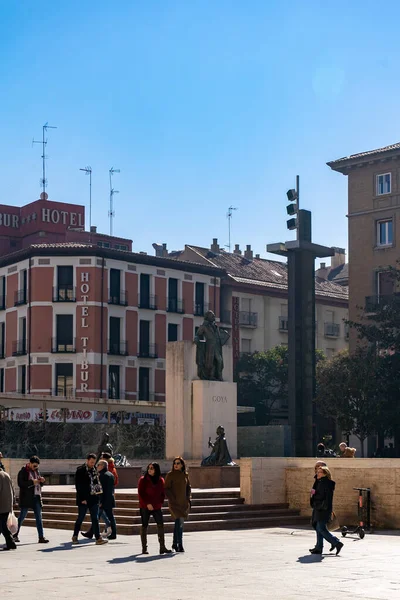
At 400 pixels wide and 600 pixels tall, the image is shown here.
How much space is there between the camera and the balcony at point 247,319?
77812 millimetres

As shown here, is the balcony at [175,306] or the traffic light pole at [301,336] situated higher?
the balcony at [175,306]

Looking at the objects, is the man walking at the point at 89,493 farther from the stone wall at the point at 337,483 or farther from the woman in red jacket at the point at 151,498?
the stone wall at the point at 337,483

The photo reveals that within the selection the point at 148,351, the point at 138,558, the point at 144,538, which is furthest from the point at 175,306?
the point at 138,558

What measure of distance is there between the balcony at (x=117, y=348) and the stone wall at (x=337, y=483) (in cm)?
4335

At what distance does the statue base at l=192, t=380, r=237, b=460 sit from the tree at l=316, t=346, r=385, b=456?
1370 cm

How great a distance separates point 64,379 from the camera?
67125 millimetres

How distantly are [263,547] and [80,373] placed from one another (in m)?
48.8

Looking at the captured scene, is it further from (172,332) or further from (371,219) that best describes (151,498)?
(172,332)

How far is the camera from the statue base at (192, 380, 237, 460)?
106 ft

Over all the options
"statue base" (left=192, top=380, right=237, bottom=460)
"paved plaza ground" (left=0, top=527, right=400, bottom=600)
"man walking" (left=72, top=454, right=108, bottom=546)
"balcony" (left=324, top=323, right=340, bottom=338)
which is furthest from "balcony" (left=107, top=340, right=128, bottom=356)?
"man walking" (left=72, top=454, right=108, bottom=546)

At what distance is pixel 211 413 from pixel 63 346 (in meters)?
35.8

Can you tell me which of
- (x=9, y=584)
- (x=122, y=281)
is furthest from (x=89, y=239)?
(x=9, y=584)

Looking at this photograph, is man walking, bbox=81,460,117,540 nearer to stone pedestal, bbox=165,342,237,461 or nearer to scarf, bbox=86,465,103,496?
scarf, bbox=86,465,103,496

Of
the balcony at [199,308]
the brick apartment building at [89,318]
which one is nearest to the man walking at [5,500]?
the brick apartment building at [89,318]
